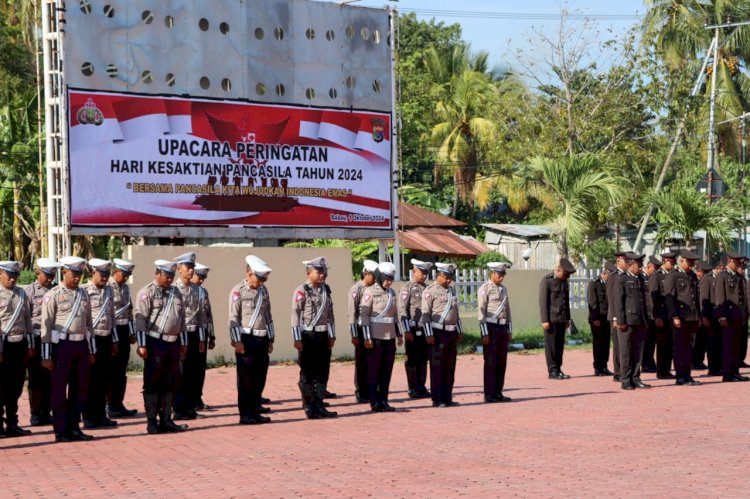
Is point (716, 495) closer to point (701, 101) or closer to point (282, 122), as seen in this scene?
point (282, 122)

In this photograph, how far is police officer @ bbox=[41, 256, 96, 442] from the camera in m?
12.7

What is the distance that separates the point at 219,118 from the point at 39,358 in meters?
7.62

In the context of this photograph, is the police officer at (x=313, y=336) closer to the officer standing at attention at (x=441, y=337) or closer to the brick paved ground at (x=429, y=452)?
the brick paved ground at (x=429, y=452)

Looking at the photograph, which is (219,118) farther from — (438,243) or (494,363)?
(438,243)

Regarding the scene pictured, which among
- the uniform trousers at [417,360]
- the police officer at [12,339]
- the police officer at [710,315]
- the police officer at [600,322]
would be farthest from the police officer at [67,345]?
the police officer at [710,315]

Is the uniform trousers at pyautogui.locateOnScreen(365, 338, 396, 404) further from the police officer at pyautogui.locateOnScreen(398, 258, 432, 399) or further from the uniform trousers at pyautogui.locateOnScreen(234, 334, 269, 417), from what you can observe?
the uniform trousers at pyautogui.locateOnScreen(234, 334, 269, 417)

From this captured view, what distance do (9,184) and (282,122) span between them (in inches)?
603

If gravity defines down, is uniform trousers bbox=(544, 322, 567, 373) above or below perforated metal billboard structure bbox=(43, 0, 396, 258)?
below

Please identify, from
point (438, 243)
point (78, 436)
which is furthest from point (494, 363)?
point (438, 243)

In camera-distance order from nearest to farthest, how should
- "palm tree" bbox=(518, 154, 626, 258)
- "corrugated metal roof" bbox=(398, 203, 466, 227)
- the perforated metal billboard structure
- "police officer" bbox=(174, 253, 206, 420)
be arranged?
"police officer" bbox=(174, 253, 206, 420)
the perforated metal billboard structure
"palm tree" bbox=(518, 154, 626, 258)
"corrugated metal roof" bbox=(398, 203, 466, 227)

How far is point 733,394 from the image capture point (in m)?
16.3

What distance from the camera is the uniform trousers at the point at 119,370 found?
1486 centimetres

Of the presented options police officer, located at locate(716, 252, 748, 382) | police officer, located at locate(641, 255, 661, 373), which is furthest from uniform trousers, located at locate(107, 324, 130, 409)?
police officer, located at locate(716, 252, 748, 382)

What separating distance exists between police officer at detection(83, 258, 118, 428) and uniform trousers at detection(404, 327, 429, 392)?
13.1 feet
